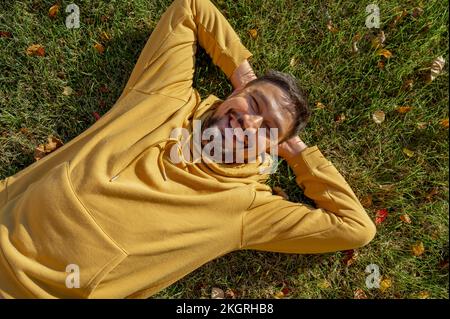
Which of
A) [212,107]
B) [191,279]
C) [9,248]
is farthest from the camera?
[191,279]

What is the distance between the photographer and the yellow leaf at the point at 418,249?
3.43 metres

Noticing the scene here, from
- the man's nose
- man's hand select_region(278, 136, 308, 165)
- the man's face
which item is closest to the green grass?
man's hand select_region(278, 136, 308, 165)

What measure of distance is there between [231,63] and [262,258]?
1.62m

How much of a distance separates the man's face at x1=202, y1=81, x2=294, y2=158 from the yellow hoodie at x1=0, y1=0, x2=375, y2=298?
257 millimetres

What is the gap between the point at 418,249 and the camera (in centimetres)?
343

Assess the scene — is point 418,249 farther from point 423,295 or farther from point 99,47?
point 99,47

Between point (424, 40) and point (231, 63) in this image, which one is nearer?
point (231, 63)

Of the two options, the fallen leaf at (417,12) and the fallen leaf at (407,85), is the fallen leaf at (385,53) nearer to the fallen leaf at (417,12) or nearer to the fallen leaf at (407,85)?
the fallen leaf at (407,85)

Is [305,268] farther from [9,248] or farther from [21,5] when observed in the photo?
[21,5]

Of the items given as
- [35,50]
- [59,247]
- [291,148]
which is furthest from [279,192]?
[35,50]

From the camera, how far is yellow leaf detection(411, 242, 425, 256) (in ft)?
11.2

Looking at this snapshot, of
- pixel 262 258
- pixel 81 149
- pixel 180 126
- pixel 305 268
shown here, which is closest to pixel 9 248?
pixel 81 149

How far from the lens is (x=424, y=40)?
3549mm

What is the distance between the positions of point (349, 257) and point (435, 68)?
71.2 inches
